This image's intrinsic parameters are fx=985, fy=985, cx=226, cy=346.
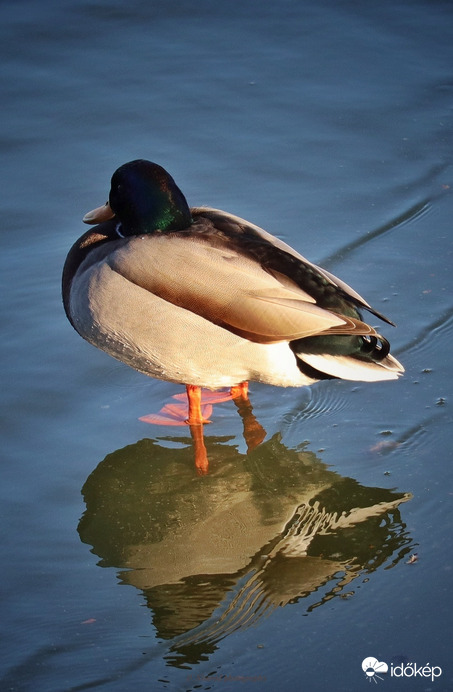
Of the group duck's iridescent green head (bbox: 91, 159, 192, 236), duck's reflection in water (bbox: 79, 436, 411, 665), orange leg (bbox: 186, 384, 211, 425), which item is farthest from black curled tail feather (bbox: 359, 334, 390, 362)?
duck's iridescent green head (bbox: 91, 159, 192, 236)

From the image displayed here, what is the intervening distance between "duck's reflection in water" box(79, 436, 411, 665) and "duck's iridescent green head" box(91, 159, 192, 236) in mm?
944

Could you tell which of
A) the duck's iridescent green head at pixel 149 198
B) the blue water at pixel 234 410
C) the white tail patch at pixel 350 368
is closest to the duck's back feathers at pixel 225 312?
the white tail patch at pixel 350 368

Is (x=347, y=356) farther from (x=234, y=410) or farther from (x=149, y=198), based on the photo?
(x=149, y=198)

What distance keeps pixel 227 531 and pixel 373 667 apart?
878 millimetres

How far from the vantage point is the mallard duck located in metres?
3.90

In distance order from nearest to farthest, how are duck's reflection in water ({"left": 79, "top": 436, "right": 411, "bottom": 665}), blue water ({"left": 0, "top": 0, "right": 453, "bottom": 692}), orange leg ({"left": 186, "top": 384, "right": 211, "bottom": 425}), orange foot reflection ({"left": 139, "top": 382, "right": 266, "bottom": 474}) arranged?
blue water ({"left": 0, "top": 0, "right": 453, "bottom": 692}) < duck's reflection in water ({"left": 79, "top": 436, "right": 411, "bottom": 665}) < orange foot reflection ({"left": 139, "top": 382, "right": 266, "bottom": 474}) < orange leg ({"left": 186, "top": 384, "right": 211, "bottom": 425})

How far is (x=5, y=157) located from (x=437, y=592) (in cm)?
443

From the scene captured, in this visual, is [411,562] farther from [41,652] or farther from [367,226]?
[367,226]

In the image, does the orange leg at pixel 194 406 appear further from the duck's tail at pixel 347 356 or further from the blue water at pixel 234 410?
the duck's tail at pixel 347 356

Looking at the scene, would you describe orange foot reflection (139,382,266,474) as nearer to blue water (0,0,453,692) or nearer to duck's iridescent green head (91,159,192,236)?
blue water (0,0,453,692)

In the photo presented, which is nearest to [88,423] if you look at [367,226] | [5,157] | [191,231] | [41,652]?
[191,231]

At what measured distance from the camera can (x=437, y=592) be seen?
3166mm

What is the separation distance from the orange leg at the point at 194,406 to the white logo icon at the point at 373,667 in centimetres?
157

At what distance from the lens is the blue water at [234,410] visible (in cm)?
306
